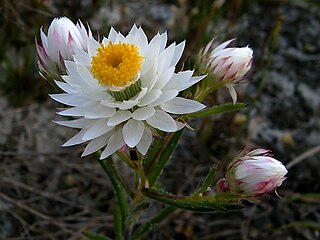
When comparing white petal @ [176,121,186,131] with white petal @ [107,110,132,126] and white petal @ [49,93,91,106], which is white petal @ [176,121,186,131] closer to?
white petal @ [107,110,132,126]

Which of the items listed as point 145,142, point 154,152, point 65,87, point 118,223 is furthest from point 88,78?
point 118,223

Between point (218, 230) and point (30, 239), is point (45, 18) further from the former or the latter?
point (218, 230)


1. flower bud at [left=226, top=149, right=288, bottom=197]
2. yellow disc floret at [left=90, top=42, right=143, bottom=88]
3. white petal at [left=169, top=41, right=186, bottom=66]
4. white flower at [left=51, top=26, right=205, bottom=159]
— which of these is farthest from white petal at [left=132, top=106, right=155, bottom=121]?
flower bud at [left=226, top=149, right=288, bottom=197]

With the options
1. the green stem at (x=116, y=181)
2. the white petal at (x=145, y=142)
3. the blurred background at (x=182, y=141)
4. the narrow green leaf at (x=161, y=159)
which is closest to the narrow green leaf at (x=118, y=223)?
the green stem at (x=116, y=181)

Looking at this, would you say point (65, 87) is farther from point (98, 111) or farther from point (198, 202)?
point (198, 202)

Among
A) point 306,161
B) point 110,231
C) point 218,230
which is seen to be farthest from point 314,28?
point 110,231

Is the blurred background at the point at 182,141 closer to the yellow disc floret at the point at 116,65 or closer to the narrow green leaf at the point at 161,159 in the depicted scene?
the narrow green leaf at the point at 161,159
